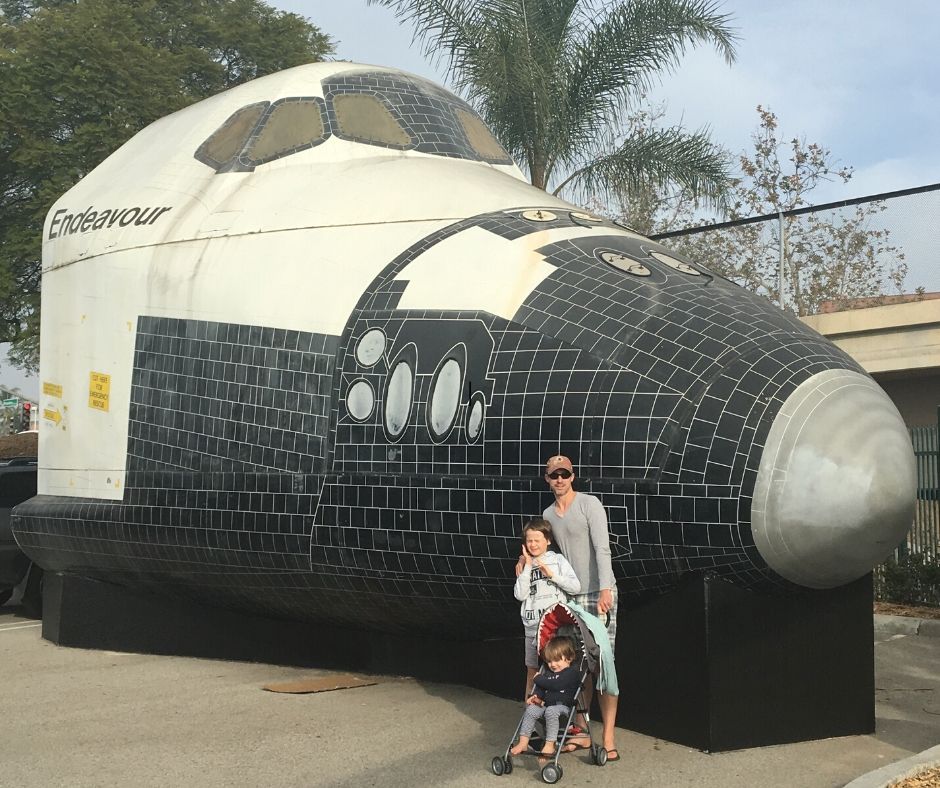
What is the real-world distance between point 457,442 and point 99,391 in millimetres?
3441

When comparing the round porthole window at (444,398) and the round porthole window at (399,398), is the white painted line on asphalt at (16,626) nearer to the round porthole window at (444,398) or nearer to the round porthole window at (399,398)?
the round porthole window at (399,398)

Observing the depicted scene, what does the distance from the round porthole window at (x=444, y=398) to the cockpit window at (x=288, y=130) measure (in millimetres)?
3041

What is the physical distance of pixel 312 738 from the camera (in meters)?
6.34

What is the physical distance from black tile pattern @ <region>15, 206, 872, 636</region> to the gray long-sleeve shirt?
4.3 inches

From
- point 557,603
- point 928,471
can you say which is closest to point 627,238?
point 557,603

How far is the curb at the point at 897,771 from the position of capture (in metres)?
5.16

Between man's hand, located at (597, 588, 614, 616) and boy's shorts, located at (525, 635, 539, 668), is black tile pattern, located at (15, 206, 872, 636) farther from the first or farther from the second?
boy's shorts, located at (525, 635, 539, 668)

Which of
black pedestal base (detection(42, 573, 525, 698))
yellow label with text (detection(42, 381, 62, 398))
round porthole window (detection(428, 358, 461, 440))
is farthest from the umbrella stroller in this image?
yellow label with text (detection(42, 381, 62, 398))

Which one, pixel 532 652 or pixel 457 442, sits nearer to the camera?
pixel 532 652

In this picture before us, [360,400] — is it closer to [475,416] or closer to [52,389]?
[475,416]

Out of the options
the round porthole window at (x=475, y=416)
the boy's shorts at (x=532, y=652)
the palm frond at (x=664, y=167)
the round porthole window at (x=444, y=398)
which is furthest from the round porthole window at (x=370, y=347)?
the palm frond at (x=664, y=167)

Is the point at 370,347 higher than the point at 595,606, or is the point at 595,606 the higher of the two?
the point at 370,347

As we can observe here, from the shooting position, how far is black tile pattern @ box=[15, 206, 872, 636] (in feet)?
18.7

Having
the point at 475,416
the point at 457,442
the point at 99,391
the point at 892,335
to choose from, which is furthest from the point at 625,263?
the point at 892,335
